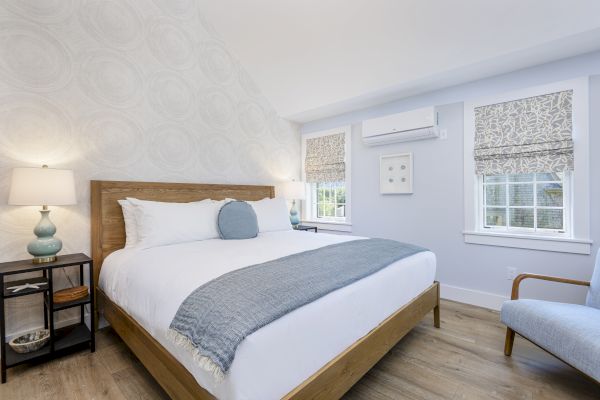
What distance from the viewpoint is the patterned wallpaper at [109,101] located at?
6.89ft

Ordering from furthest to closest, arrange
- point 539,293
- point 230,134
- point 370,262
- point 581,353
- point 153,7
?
1. point 230,134
2. point 153,7
3. point 539,293
4. point 370,262
5. point 581,353

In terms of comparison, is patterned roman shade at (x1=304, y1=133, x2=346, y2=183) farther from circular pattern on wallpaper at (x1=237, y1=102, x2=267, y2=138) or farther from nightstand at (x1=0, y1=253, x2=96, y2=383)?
nightstand at (x1=0, y1=253, x2=96, y2=383)

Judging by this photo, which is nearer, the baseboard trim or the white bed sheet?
the white bed sheet

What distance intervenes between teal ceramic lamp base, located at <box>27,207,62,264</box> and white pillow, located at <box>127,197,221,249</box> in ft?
1.75

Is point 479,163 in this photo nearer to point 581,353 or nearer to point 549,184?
point 549,184

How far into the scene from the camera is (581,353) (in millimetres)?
1447

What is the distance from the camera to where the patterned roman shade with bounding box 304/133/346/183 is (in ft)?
13.3

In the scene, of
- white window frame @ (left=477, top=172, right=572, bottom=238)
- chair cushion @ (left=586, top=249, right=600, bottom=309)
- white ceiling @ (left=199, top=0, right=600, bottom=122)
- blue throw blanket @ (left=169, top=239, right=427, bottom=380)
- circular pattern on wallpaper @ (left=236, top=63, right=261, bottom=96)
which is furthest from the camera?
circular pattern on wallpaper @ (left=236, top=63, right=261, bottom=96)

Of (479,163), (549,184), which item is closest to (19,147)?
(479,163)

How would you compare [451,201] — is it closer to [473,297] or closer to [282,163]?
[473,297]

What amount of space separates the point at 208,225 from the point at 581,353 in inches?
103

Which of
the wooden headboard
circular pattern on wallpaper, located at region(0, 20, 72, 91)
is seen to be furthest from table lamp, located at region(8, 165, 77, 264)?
circular pattern on wallpaper, located at region(0, 20, 72, 91)

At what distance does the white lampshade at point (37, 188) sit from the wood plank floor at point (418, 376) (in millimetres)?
1094

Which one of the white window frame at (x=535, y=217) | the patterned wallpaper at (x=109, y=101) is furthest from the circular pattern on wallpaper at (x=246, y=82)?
the white window frame at (x=535, y=217)
